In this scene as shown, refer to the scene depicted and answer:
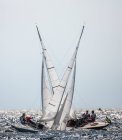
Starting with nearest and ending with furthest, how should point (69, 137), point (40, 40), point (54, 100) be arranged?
point (69, 137) < point (54, 100) < point (40, 40)

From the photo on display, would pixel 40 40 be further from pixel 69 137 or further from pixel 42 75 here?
pixel 69 137

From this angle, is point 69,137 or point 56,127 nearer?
point 69,137

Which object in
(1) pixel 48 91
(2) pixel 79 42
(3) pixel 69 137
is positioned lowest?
(3) pixel 69 137

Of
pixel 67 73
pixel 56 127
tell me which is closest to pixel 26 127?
pixel 56 127

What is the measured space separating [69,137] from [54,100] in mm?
7152

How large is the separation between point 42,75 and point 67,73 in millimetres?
3409

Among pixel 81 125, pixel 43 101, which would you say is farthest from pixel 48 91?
pixel 81 125

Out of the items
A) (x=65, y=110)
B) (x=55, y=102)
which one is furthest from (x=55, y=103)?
(x=65, y=110)

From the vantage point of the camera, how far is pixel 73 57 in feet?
229

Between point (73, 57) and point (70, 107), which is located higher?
point (73, 57)

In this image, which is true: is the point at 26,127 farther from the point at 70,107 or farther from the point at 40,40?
the point at 40,40

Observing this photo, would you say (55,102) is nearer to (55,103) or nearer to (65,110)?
(55,103)

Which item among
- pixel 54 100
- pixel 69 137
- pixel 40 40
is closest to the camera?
pixel 69 137

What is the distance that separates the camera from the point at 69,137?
61594 mm
